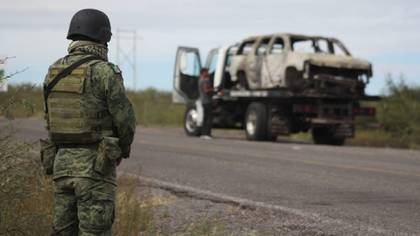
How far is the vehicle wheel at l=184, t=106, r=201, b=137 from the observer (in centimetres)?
2352

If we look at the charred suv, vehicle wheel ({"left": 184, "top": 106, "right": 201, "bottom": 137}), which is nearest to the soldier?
the charred suv

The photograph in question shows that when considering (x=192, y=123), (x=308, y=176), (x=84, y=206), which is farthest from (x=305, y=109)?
(x=84, y=206)

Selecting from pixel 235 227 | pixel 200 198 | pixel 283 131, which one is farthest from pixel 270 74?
pixel 235 227

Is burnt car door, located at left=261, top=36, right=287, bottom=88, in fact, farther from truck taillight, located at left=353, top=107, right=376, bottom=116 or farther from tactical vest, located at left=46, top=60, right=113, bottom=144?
tactical vest, located at left=46, top=60, right=113, bottom=144

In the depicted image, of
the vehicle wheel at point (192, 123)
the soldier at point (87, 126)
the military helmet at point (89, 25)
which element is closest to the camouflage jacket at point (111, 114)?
the soldier at point (87, 126)

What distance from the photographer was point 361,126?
27141 mm

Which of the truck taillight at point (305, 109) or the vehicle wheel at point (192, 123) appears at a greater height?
the truck taillight at point (305, 109)

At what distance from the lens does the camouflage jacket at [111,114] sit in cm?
452

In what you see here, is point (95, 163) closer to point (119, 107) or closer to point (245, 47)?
point (119, 107)

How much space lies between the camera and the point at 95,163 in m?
4.53

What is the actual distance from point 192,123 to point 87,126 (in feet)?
63.1

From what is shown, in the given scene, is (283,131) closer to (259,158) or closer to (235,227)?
(259,158)

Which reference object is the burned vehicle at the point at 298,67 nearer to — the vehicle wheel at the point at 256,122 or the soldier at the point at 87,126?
the vehicle wheel at the point at 256,122

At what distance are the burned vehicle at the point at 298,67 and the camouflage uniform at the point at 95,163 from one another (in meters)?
15.9
